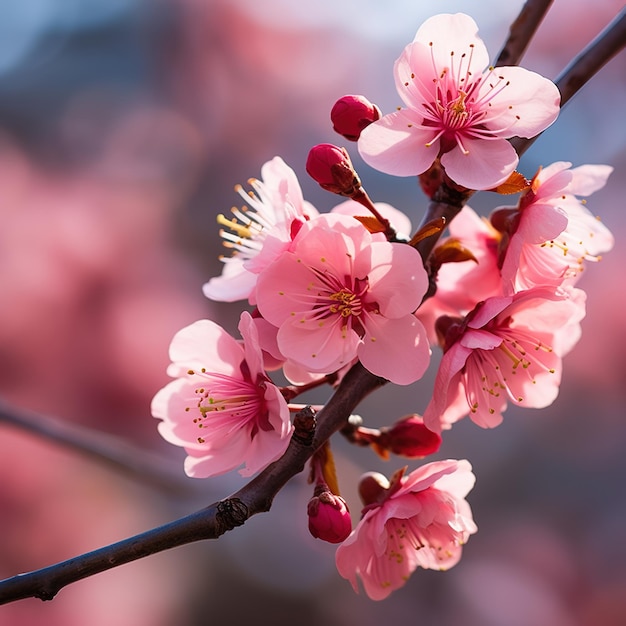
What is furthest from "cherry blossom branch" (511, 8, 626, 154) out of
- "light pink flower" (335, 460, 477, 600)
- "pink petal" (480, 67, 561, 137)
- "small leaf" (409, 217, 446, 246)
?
"light pink flower" (335, 460, 477, 600)

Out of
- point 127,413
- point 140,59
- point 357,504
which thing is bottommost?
point 127,413

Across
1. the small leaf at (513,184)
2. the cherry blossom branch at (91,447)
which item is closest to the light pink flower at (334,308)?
the small leaf at (513,184)

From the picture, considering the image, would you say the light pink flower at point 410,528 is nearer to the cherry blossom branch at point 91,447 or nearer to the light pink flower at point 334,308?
the light pink flower at point 334,308

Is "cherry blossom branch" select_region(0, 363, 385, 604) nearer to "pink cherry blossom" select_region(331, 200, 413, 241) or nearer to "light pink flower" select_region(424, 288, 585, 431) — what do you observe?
"light pink flower" select_region(424, 288, 585, 431)

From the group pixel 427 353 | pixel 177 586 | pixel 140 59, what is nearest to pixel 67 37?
pixel 140 59

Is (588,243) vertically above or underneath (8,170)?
above

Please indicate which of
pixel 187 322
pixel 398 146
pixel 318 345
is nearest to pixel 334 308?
pixel 318 345

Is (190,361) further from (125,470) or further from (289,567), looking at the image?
(289,567)
